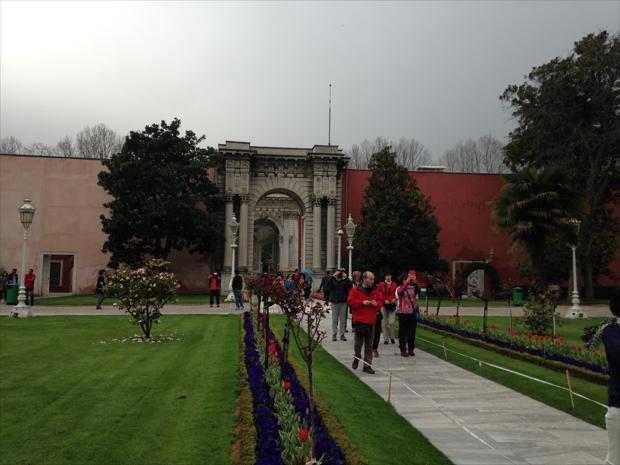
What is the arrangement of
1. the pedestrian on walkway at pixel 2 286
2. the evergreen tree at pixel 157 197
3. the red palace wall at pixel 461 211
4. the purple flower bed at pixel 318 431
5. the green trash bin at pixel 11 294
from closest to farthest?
1. the purple flower bed at pixel 318 431
2. the green trash bin at pixel 11 294
3. the pedestrian on walkway at pixel 2 286
4. the evergreen tree at pixel 157 197
5. the red palace wall at pixel 461 211

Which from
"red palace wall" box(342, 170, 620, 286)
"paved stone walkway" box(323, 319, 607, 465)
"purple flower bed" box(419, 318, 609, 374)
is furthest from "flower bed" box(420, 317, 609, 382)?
"red palace wall" box(342, 170, 620, 286)

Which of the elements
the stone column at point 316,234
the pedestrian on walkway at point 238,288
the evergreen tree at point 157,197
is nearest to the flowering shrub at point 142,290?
the pedestrian on walkway at point 238,288

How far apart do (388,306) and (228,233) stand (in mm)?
21290

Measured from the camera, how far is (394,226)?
2880 centimetres

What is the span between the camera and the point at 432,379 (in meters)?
8.44

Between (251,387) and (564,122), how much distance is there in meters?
27.0

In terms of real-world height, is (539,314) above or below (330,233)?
below

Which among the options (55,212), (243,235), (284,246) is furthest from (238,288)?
(284,246)

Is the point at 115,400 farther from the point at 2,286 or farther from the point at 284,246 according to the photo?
the point at 284,246

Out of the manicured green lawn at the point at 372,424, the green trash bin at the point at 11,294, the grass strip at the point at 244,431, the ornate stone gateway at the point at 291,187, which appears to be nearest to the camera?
the grass strip at the point at 244,431

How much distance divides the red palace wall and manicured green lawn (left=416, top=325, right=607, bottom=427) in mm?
21803

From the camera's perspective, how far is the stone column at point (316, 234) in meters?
32.2

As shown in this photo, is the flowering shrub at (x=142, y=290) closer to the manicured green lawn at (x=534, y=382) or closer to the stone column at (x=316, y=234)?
the manicured green lawn at (x=534, y=382)

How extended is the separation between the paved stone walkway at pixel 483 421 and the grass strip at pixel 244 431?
1.82 metres
